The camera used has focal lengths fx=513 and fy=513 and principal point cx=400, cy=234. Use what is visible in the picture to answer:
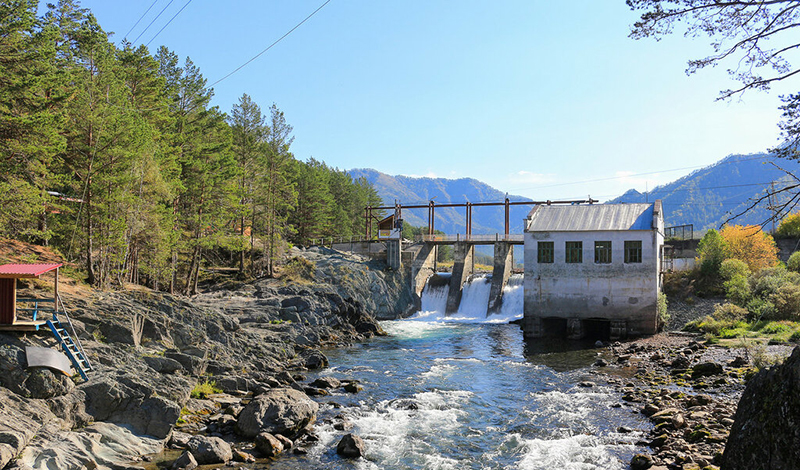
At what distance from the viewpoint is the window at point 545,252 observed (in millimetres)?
36156

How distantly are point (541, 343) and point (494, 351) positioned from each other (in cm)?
433

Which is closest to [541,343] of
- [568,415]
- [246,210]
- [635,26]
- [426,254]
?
[568,415]

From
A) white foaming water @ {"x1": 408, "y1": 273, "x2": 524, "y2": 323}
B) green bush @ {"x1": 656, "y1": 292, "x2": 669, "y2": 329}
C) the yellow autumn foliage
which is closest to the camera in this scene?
green bush @ {"x1": 656, "y1": 292, "x2": 669, "y2": 329}

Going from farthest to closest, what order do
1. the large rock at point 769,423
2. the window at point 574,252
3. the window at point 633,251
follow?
the window at point 574,252
the window at point 633,251
the large rock at point 769,423

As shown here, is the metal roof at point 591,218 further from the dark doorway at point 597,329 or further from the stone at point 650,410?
the stone at point 650,410

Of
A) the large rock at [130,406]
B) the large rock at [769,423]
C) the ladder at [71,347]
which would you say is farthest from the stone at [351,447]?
the large rock at [769,423]

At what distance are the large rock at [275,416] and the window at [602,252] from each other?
79.9ft

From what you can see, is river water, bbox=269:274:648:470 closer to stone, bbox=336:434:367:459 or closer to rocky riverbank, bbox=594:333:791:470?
stone, bbox=336:434:367:459

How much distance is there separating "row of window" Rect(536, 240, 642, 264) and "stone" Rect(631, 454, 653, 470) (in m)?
22.8

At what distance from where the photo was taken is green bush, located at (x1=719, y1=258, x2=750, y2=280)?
38.8 metres

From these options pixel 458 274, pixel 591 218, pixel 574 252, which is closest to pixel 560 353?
pixel 574 252

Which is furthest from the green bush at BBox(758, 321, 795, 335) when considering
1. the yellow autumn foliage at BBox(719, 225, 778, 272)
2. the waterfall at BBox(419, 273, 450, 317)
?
the waterfall at BBox(419, 273, 450, 317)

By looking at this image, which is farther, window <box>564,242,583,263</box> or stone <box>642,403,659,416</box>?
window <box>564,242,583,263</box>

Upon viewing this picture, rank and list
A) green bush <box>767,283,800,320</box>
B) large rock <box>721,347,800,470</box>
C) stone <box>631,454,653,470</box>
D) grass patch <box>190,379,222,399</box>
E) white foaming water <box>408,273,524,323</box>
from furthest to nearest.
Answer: white foaming water <box>408,273,524,323</box> < green bush <box>767,283,800,320</box> < grass patch <box>190,379,222,399</box> < stone <box>631,454,653,470</box> < large rock <box>721,347,800,470</box>
